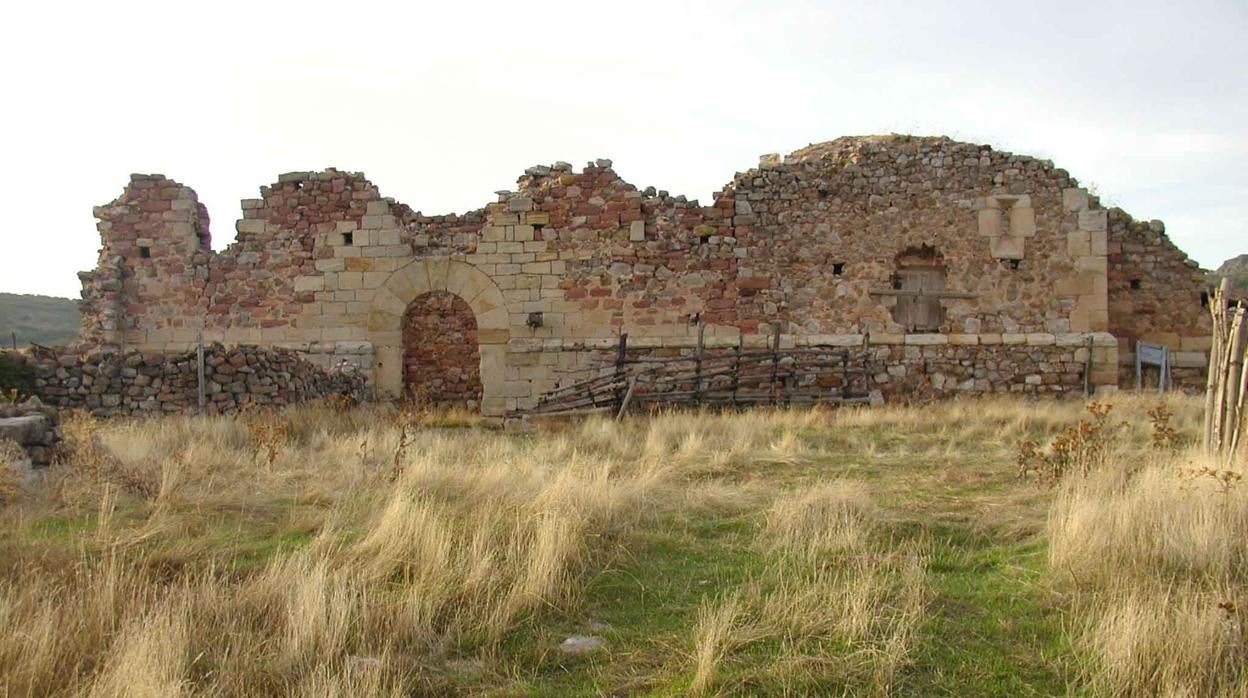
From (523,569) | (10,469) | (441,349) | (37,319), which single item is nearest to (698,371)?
(441,349)

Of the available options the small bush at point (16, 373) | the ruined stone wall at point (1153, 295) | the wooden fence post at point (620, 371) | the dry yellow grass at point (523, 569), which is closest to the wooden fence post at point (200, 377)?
the small bush at point (16, 373)

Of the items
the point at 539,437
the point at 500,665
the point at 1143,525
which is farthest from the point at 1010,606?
the point at 539,437

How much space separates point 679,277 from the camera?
14266 mm

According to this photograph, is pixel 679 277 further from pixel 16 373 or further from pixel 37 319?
pixel 37 319

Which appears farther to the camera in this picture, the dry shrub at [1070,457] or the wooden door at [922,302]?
the wooden door at [922,302]

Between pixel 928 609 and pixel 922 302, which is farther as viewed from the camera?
pixel 922 302

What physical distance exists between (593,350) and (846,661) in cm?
1080

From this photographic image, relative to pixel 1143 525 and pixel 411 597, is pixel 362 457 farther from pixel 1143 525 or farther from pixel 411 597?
pixel 1143 525

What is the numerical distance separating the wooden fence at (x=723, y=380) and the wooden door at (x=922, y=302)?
939 mm

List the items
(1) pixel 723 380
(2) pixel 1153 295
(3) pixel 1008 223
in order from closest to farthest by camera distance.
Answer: (1) pixel 723 380 < (3) pixel 1008 223 < (2) pixel 1153 295

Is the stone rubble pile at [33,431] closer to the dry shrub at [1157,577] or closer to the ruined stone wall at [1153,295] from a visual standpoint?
the dry shrub at [1157,577]

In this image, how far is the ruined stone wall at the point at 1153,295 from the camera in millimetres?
14383

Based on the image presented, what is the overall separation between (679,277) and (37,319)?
37.4 meters

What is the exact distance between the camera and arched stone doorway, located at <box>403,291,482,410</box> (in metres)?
14.7
